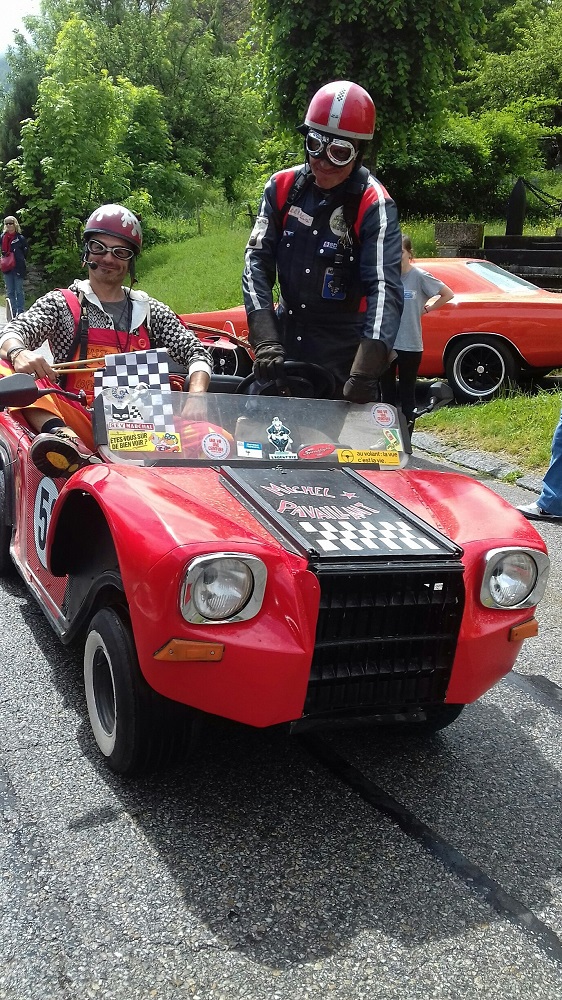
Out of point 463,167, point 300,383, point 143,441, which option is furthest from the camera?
point 463,167

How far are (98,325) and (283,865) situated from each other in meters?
2.76

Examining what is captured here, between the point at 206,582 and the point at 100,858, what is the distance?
2.73ft

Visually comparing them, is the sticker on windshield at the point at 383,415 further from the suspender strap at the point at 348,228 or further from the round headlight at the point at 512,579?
the round headlight at the point at 512,579

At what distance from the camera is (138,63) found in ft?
122

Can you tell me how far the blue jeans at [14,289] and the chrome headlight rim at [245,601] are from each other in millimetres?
16989

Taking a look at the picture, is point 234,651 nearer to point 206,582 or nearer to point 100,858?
point 206,582

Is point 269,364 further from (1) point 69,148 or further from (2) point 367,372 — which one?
(1) point 69,148

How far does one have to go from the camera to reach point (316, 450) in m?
3.56

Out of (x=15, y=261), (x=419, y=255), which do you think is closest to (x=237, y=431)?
(x=419, y=255)

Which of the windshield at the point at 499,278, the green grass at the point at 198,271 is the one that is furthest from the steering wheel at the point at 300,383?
the green grass at the point at 198,271

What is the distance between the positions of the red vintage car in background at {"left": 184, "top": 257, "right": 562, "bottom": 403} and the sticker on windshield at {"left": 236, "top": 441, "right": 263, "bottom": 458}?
6.57 meters

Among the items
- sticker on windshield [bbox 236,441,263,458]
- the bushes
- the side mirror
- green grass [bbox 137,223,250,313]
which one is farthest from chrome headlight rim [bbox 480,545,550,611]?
the bushes

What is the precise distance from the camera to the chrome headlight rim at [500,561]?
283 centimetres

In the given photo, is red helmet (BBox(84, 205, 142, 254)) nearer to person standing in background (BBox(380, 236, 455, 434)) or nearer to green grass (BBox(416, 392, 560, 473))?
person standing in background (BBox(380, 236, 455, 434))
